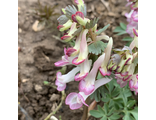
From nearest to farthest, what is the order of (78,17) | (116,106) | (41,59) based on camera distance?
(78,17), (116,106), (41,59)

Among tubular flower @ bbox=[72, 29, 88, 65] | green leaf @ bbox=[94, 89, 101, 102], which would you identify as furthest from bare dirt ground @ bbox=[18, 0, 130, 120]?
tubular flower @ bbox=[72, 29, 88, 65]

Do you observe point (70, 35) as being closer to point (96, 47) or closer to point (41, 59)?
point (96, 47)

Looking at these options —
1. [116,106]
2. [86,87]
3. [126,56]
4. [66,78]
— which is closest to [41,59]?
[66,78]

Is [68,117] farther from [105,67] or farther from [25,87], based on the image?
[105,67]

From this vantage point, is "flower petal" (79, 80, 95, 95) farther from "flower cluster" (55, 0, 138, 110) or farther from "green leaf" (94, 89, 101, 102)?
"green leaf" (94, 89, 101, 102)

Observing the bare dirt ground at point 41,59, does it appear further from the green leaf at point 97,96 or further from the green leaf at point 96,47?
the green leaf at point 96,47

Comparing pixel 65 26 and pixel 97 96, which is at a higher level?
pixel 65 26

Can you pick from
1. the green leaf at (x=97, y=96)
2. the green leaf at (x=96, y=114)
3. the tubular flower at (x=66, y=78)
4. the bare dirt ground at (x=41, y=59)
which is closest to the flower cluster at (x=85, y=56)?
the tubular flower at (x=66, y=78)
